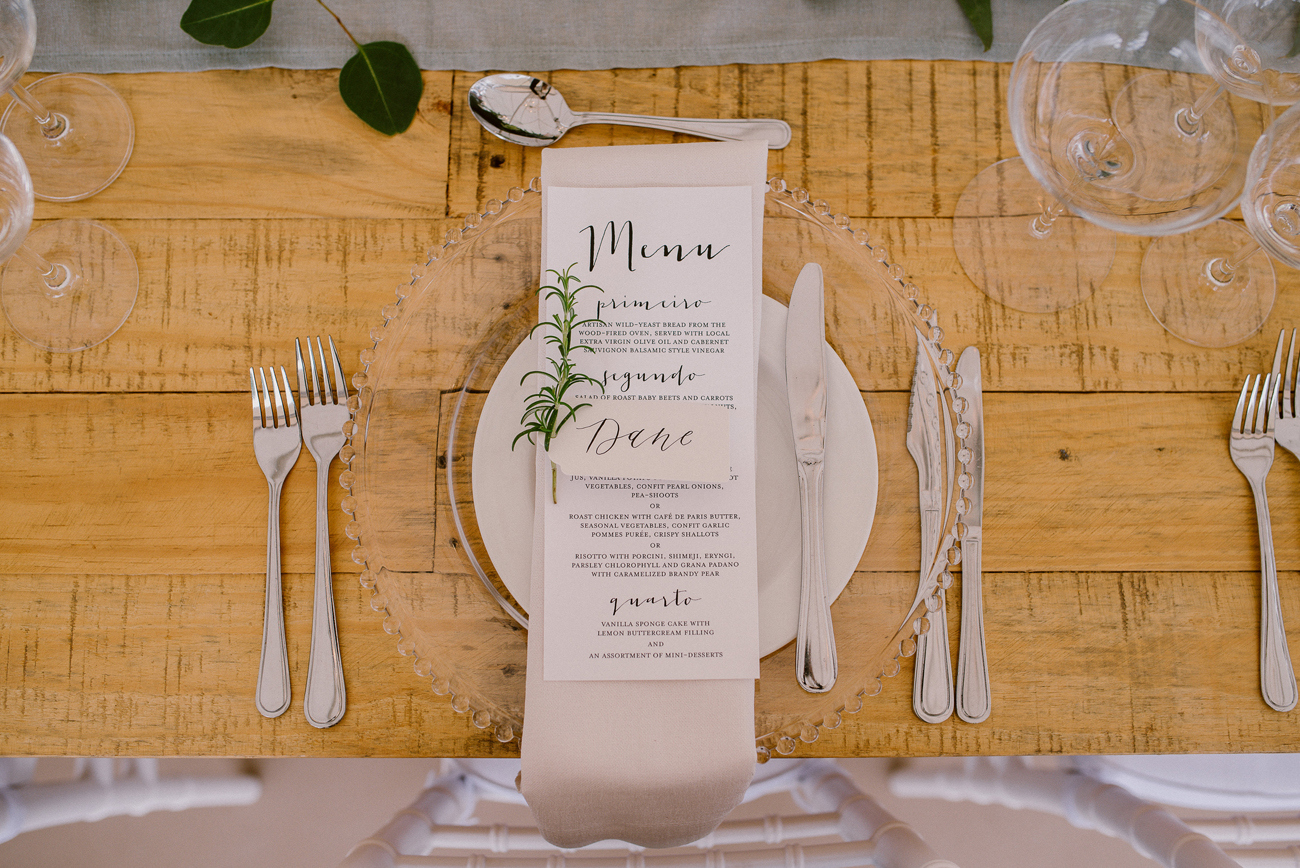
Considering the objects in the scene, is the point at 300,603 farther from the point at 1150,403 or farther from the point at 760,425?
the point at 1150,403

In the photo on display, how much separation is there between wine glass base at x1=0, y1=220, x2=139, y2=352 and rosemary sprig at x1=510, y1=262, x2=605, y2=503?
464 mm

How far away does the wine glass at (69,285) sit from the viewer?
67 cm

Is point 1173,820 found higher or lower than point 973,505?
lower

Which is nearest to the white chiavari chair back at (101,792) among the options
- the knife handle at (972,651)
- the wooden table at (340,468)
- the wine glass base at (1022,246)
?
the wooden table at (340,468)

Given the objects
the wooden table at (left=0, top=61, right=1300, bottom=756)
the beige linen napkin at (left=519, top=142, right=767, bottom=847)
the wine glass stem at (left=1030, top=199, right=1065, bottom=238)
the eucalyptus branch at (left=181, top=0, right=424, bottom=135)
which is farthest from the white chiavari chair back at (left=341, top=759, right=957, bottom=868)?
the eucalyptus branch at (left=181, top=0, right=424, bottom=135)

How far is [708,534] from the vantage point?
1.65 feet

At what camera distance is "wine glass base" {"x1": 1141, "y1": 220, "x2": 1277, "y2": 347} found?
678 mm

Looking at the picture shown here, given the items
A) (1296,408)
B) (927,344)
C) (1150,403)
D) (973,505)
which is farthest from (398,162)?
(1296,408)

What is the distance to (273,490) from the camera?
2.05ft

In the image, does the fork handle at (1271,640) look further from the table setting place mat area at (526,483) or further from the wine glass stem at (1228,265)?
the table setting place mat area at (526,483)

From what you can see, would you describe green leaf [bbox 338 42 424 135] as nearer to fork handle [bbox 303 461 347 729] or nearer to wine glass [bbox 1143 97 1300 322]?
fork handle [bbox 303 461 347 729]

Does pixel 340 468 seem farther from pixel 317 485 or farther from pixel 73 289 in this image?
pixel 73 289

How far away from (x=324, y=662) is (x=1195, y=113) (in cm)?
91

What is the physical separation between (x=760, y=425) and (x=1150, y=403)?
0.43m
